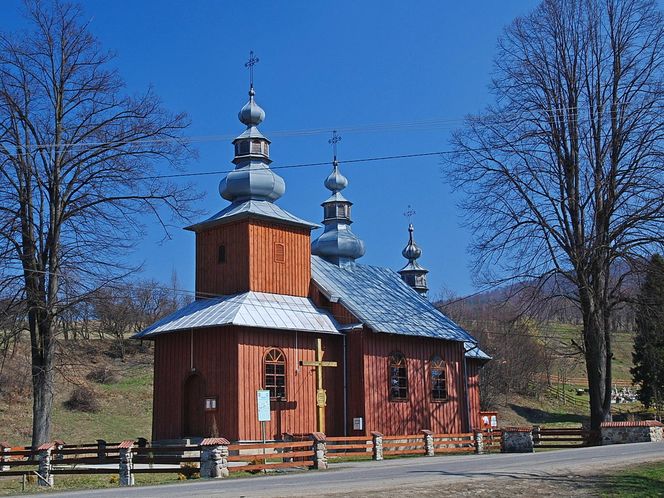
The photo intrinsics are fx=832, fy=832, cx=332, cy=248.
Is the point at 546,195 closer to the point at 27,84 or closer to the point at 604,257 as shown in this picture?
the point at 604,257

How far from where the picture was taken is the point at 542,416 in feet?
187

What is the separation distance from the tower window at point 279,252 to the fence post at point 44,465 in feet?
36.1

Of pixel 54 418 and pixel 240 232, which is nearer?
pixel 240 232

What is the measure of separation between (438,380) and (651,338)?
9.43 metres

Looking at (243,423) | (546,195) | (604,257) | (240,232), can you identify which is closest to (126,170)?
(240,232)

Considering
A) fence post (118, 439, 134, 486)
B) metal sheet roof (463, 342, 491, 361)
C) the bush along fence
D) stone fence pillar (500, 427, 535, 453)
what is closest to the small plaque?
the bush along fence

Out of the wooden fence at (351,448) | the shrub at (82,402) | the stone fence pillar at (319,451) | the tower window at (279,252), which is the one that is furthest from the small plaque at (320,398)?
the shrub at (82,402)

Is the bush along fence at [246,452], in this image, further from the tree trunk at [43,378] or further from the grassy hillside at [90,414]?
the grassy hillside at [90,414]

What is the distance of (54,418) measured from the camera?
1639 inches

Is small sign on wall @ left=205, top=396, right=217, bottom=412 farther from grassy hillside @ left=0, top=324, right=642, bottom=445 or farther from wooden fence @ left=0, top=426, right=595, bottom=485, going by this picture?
grassy hillside @ left=0, top=324, right=642, bottom=445

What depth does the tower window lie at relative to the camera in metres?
29.6

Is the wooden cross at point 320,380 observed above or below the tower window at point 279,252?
below

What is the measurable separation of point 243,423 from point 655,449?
466 inches

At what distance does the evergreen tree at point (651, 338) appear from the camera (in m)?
27.0
